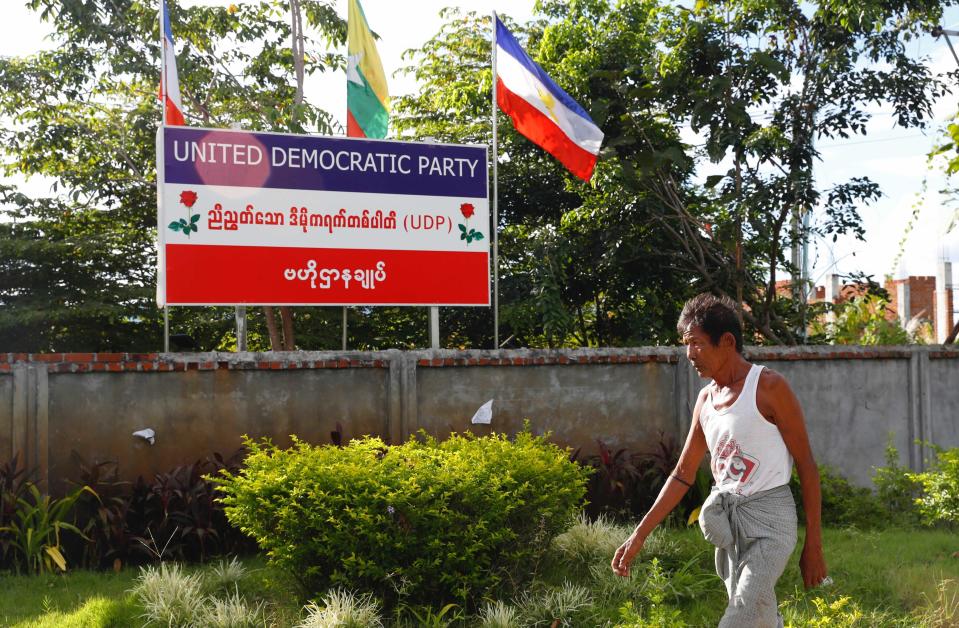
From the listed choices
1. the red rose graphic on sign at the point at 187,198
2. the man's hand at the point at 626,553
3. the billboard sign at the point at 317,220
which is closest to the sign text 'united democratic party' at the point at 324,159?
the billboard sign at the point at 317,220

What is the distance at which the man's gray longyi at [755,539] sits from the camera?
348cm

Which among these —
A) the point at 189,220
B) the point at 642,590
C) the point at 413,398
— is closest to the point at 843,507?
the point at 642,590

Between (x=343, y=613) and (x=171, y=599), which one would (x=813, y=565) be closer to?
(x=343, y=613)

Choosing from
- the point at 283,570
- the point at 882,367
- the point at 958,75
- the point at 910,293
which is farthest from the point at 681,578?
the point at 910,293

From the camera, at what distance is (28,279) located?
1348cm

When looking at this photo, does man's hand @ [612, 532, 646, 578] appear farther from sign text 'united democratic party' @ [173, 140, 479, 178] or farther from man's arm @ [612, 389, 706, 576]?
sign text 'united democratic party' @ [173, 140, 479, 178]

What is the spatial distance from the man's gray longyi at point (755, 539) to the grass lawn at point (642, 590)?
1262 mm

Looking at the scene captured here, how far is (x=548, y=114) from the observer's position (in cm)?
893

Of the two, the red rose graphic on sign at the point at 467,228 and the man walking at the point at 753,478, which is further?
the red rose graphic on sign at the point at 467,228

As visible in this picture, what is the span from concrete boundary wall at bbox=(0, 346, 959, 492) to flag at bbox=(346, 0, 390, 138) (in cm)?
275

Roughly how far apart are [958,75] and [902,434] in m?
4.87

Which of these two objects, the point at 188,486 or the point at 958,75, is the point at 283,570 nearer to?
the point at 188,486

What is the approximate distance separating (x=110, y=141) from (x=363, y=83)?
21.7 feet

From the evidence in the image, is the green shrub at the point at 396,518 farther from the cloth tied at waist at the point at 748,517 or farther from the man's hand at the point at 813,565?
the man's hand at the point at 813,565
